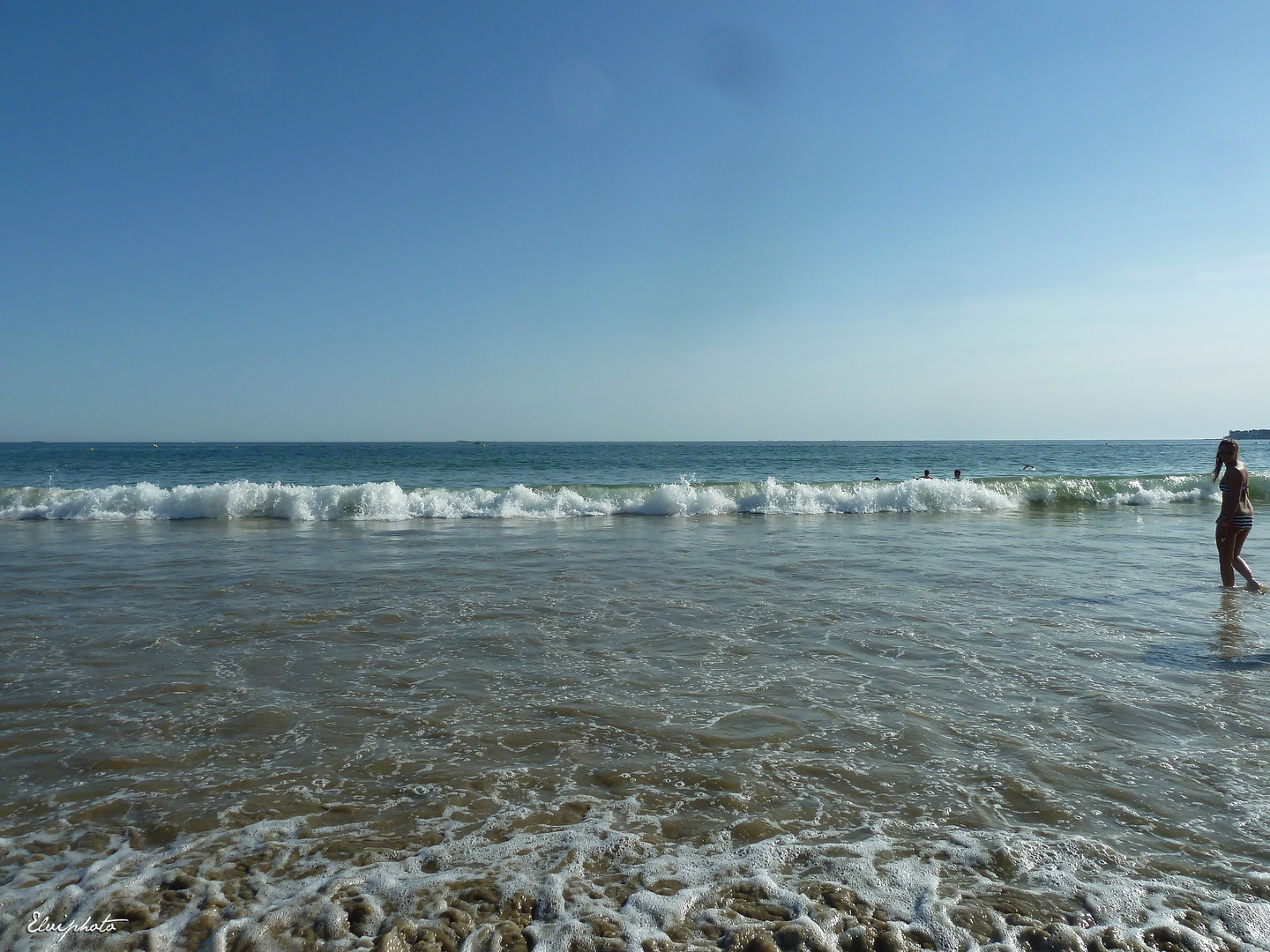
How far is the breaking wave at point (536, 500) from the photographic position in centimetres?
1997

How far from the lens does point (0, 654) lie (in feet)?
21.7

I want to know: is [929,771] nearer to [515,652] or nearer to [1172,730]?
[1172,730]

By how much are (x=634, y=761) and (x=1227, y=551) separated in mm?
9641

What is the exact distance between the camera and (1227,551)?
9.73m

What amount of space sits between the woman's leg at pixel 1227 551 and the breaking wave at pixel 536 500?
11961 mm

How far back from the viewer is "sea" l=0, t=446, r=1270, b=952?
301 cm
